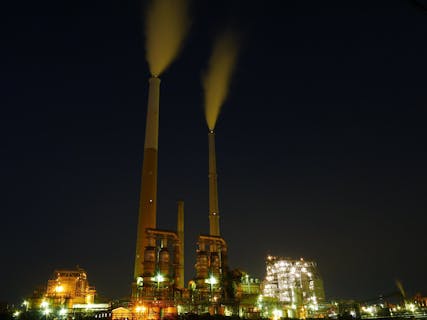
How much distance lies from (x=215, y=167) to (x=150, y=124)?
19.3m

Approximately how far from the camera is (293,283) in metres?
85.4


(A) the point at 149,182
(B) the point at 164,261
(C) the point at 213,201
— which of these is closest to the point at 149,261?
(B) the point at 164,261

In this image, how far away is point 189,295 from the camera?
1625 inches

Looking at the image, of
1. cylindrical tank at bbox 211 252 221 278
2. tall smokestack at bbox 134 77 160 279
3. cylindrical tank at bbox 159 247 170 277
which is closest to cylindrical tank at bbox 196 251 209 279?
cylindrical tank at bbox 211 252 221 278

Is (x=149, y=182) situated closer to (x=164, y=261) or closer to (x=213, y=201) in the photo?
(x=164, y=261)

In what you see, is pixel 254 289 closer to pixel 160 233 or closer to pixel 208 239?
pixel 208 239

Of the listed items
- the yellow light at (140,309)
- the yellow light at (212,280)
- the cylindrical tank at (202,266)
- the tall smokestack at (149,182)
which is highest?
the tall smokestack at (149,182)

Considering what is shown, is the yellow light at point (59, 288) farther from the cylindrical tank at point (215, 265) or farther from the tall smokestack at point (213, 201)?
the cylindrical tank at point (215, 265)

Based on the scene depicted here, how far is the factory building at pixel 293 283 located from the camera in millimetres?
84688

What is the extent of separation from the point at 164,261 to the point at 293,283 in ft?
178

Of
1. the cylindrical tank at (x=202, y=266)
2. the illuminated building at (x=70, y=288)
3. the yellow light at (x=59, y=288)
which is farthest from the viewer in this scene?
→ the yellow light at (x=59, y=288)

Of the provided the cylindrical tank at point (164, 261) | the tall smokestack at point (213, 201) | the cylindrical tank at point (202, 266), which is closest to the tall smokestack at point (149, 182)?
the cylindrical tank at point (164, 261)

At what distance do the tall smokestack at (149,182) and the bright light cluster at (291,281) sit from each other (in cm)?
4957

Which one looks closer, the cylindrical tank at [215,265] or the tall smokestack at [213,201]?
the cylindrical tank at [215,265]
